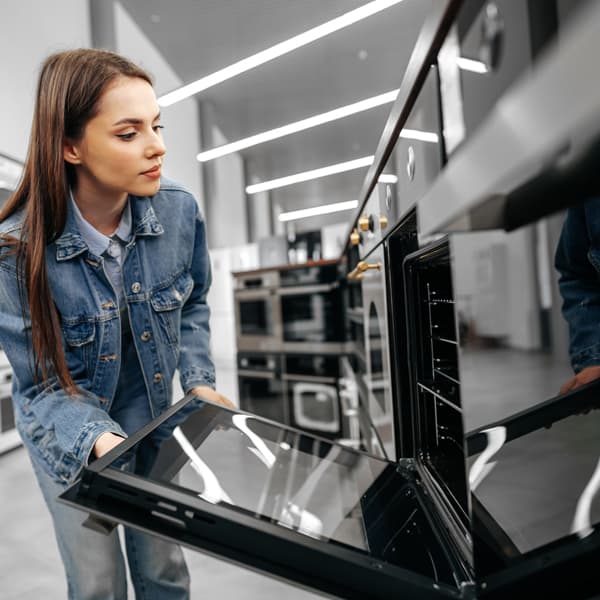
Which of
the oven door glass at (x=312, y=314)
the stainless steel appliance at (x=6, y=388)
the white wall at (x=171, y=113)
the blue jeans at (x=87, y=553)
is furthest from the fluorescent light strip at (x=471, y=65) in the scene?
the white wall at (x=171, y=113)

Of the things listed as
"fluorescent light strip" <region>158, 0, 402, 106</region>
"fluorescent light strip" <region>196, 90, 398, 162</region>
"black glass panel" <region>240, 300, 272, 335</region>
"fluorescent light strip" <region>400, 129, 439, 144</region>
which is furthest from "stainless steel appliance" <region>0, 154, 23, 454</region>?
"fluorescent light strip" <region>400, 129, 439, 144</region>

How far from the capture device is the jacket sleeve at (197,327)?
1118 mm

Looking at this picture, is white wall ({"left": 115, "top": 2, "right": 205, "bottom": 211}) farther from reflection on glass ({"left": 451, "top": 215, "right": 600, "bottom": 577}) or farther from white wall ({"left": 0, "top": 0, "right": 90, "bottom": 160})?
reflection on glass ({"left": 451, "top": 215, "right": 600, "bottom": 577})

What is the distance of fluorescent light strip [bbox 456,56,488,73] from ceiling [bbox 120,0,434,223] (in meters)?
4.26

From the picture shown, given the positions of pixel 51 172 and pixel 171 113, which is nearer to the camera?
pixel 51 172

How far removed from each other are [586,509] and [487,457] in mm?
84

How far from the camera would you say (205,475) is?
2.15 ft

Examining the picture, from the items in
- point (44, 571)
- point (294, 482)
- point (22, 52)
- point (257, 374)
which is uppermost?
point (22, 52)

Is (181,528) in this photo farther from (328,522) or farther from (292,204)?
(292,204)

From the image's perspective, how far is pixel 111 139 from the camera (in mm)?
910

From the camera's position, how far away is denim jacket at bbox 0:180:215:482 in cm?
88

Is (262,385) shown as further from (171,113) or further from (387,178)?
(171,113)

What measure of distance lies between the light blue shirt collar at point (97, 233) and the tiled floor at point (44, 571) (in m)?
1.09

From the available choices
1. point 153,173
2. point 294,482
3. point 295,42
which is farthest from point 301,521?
point 295,42
